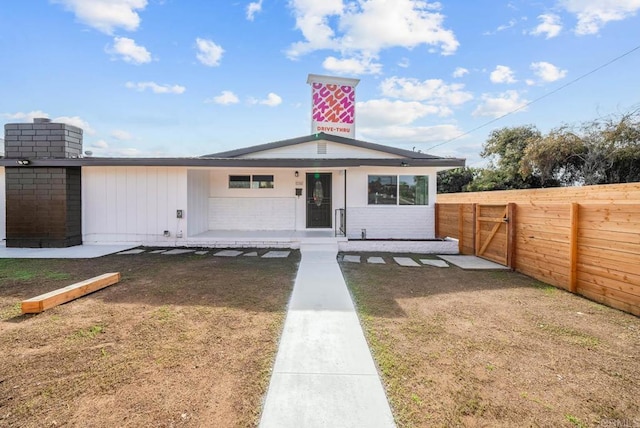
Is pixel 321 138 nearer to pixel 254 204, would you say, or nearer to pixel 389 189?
pixel 389 189

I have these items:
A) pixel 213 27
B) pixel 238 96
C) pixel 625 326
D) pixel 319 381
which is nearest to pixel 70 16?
pixel 213 27

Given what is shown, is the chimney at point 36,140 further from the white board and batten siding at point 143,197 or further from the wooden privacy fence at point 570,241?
the wooden privacy fence at point 570,241

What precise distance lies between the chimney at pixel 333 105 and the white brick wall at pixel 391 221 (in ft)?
11.6

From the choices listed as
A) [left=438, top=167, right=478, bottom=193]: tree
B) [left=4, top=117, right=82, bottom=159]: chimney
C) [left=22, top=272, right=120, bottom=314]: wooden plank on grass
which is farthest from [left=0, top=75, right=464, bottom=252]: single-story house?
[left=438, top=167, right=478, bottom=193]: tree

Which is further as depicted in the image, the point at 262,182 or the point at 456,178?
the point at 456,178

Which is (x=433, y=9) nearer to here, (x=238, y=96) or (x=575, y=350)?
(x=238, y=96)

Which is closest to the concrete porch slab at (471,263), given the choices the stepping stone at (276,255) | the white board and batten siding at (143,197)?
the stepping stone at (276,255)

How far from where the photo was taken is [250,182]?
39.0 ft

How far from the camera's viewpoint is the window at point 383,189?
11070 millimetres

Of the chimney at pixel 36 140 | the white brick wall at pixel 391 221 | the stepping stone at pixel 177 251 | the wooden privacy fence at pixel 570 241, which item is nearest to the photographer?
the wooden privacy fence at pixel 570 241

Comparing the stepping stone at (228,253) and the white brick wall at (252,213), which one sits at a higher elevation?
the white brick wall at (252,213)

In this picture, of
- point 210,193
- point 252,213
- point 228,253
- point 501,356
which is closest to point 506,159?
point 252,213

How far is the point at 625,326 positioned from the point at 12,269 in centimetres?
1048

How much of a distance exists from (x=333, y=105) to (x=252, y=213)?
5251mm
